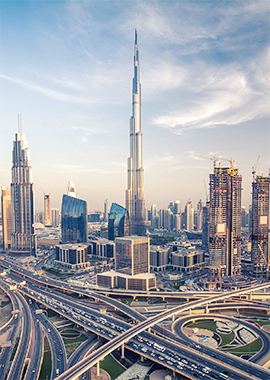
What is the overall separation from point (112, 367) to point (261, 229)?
A: 86.6 meters

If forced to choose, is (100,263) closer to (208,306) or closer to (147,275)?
(147,275)

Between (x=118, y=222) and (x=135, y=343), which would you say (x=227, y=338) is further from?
(x=118, y=222)

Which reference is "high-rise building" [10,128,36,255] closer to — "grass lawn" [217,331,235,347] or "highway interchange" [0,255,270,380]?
"highway interchange" [0,255,270,380]

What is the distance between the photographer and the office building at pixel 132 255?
105 m

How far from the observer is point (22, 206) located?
520ft

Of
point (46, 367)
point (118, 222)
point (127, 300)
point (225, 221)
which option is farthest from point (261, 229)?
point (46, 367)

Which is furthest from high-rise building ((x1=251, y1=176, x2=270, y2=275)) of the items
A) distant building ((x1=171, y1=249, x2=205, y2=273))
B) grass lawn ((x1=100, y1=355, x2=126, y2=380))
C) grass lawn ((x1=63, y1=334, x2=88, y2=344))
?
grass lawn ((x1=100, y1=355, x2=126, y2=380))

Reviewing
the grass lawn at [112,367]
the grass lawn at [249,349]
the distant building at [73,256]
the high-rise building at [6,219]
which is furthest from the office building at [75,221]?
the grass lawn at [249,349]

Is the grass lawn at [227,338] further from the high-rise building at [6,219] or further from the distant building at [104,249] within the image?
the high-rise building at [6,219]

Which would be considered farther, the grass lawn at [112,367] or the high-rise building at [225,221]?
the high-rise building at [225,221]

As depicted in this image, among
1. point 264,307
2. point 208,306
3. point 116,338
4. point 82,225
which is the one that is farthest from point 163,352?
point 82,225

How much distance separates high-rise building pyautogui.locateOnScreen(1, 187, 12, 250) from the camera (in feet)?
561

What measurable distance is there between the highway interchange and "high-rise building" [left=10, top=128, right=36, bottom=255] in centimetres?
6551

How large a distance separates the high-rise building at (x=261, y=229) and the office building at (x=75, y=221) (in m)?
82.9
